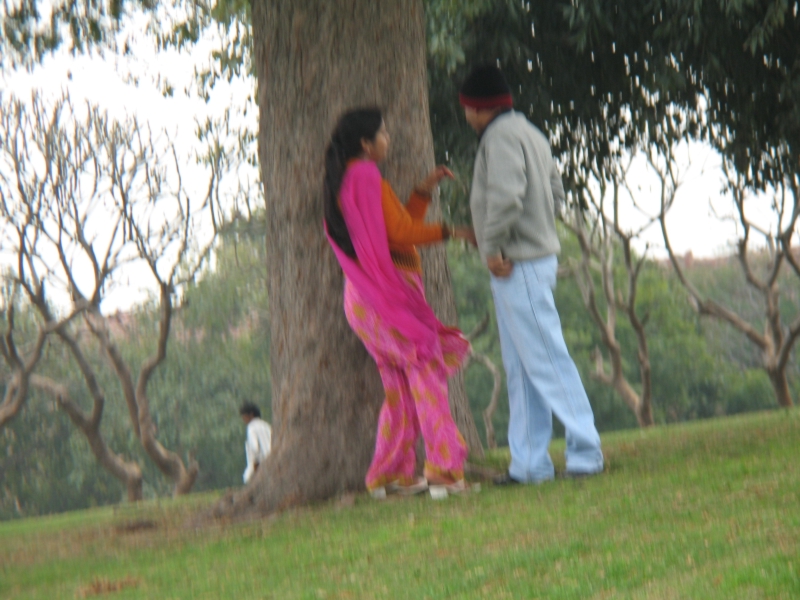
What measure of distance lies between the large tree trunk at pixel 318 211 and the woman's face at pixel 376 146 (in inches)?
22.3

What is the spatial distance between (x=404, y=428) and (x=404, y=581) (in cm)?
215

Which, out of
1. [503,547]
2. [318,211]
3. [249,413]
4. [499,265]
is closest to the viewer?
[503,547]

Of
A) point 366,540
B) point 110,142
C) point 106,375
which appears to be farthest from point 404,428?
point 106,375

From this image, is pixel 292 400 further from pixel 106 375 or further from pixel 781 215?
pixel 106 375

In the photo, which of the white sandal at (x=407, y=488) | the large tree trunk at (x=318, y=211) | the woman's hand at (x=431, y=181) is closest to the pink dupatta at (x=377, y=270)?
the woman's hand at (x=431, y=181)

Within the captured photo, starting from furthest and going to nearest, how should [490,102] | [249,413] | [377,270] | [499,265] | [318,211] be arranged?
[249,413]
[318,211]
[490,102]
[499,265]
[377,270]

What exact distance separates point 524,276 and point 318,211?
1.30 m

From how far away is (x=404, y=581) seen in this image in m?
3.98

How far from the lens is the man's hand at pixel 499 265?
19.8 feet

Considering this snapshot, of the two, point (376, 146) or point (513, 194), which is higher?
point (376, 146)

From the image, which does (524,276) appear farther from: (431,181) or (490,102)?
(490,102)

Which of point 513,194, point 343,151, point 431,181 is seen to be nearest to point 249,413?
point 431,181

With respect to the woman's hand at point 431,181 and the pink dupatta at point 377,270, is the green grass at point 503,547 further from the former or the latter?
the woman's hand at point 431,181

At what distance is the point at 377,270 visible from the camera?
5.88 meters
